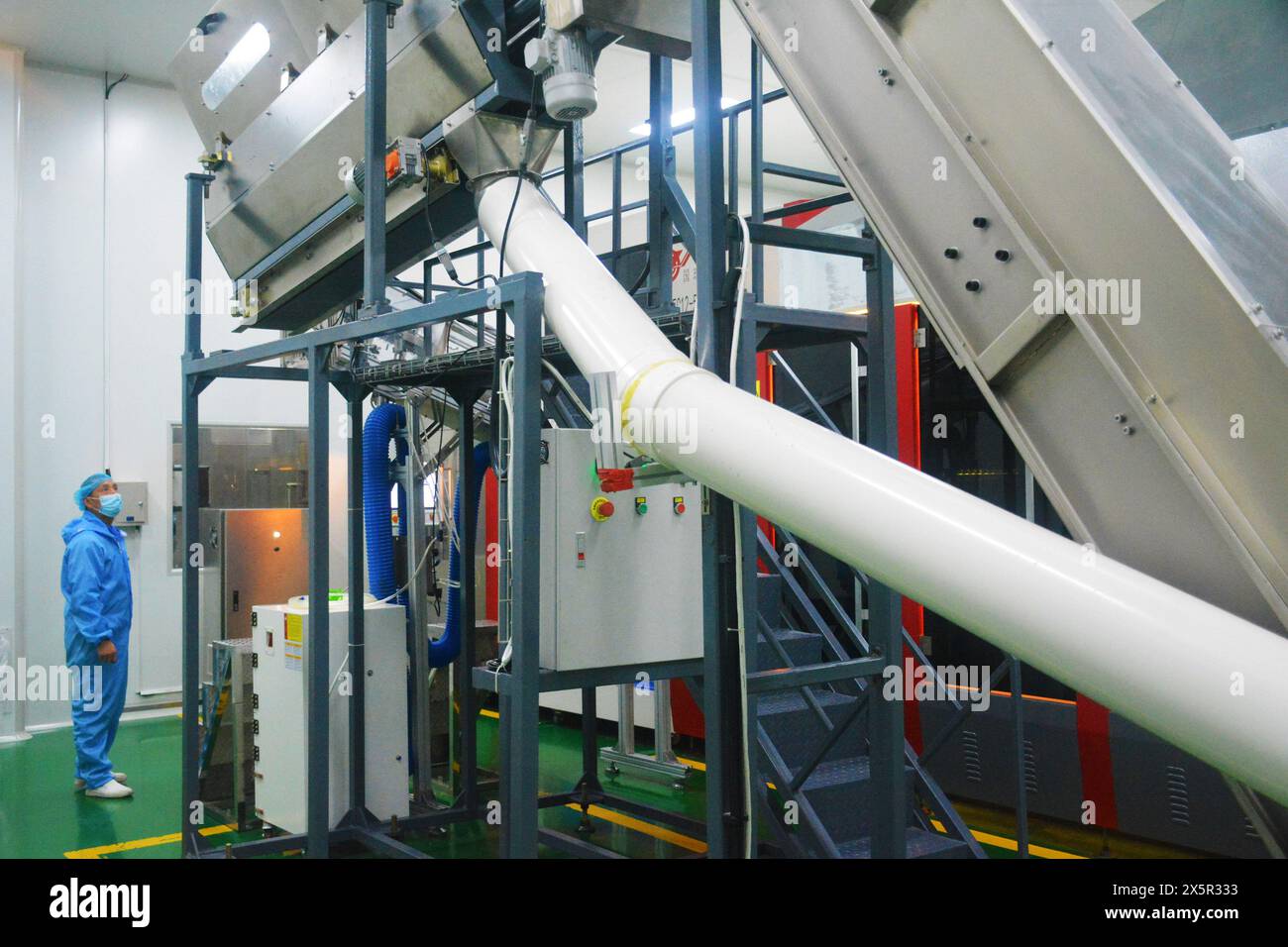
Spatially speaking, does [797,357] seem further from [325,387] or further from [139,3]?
[139,3]

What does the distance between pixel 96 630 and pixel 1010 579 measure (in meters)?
6.62

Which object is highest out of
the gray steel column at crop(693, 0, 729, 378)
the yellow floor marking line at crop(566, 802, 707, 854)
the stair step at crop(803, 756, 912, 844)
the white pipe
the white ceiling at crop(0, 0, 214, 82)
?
the white ceiling at crop(0, 0, 214, 82)

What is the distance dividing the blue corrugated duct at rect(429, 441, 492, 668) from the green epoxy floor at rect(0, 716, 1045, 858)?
1080 mm

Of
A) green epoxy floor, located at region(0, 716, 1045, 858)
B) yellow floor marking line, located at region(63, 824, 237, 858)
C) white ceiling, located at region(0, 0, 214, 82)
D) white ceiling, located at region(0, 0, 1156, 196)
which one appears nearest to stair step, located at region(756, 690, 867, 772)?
green epoxy floor, located at region(0, 716, 1045, 858)

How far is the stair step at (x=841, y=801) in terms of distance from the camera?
16.6ft

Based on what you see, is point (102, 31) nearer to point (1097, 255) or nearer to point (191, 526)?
point (191, 526)

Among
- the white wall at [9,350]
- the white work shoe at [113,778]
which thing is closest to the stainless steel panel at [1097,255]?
the white work shoe at [113,778]

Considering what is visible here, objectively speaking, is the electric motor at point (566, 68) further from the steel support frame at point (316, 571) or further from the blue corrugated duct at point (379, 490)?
the blue corrugated duct at point (379, 490)

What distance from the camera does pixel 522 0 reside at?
12.9 ft

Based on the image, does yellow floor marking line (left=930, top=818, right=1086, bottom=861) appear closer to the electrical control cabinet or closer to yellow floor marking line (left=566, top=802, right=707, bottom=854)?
yellow floor marking line (left=566, top=802, right=707, bottom=854)

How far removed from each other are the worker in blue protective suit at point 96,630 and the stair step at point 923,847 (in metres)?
4.80

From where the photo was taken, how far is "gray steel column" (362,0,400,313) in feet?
13.7

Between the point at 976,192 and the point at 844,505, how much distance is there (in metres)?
0.80
